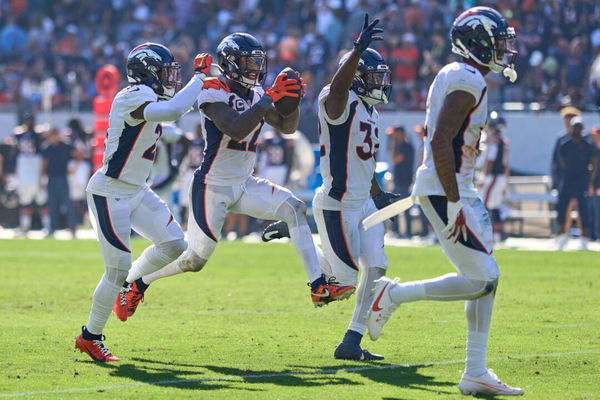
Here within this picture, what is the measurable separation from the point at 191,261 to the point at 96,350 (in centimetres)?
99

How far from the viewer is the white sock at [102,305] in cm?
715

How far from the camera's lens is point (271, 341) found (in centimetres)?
801

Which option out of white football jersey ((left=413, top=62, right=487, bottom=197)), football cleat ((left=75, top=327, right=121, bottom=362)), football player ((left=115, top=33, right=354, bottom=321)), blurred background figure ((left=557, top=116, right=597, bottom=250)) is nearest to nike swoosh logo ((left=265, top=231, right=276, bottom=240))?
football player ((left=115, top=33, right=354, bottom=321))

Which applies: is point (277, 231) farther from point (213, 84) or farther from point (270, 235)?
point (213, 84)

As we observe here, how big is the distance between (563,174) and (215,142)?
10.1 meters

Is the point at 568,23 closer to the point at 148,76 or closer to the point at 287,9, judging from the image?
the point at 287,9

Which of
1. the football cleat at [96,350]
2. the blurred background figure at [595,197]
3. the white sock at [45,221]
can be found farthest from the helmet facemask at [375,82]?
the white sock at [45,221]

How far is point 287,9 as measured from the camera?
2681 centimetres

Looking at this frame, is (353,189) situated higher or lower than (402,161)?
higher

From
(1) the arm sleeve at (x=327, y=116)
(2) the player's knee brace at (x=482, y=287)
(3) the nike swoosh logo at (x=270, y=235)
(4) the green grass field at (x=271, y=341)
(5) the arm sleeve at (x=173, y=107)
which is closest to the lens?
(2) the player's knee brace at (x=482, y=287)

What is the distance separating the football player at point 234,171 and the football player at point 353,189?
0.77 ft

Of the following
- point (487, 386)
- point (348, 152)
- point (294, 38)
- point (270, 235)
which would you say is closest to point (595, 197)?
point (294, 38)

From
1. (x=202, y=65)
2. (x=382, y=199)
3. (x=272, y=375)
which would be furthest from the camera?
(x=382, y=199)

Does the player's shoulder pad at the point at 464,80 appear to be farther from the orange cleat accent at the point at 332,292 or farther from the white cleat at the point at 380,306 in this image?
the orange cleat accent at the point at 332,292
